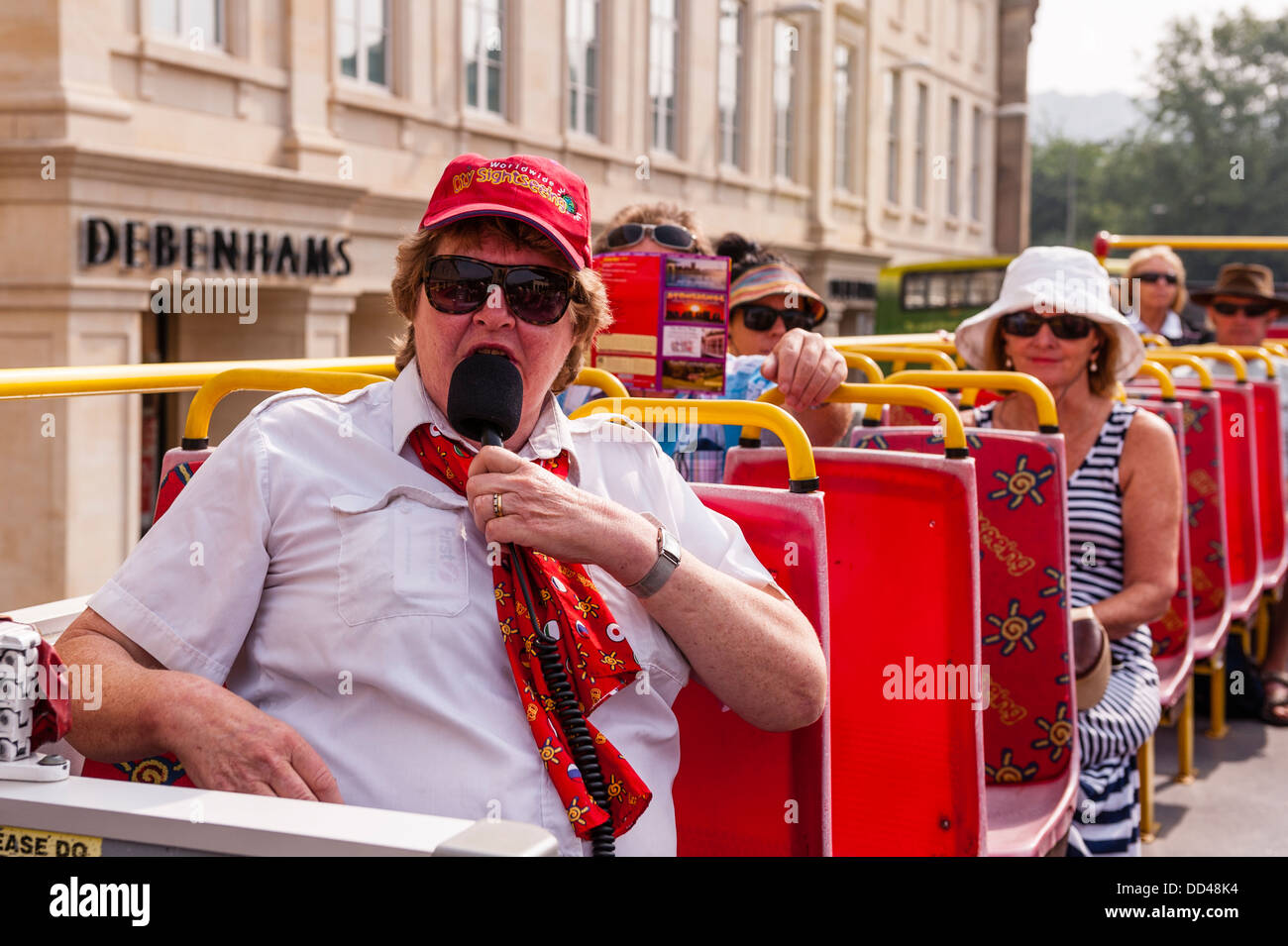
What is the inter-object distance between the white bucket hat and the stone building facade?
3.66 m

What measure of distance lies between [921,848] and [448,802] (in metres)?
1.53

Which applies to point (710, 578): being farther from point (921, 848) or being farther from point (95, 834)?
point (921, 848)

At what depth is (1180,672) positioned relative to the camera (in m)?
5.02

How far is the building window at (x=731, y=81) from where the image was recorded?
23906 mm

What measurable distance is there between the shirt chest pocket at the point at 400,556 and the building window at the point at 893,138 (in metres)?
30.5

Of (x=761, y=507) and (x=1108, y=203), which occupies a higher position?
(x=1108, y=203)

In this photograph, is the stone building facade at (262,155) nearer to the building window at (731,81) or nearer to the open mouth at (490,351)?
the building window at (731,81)

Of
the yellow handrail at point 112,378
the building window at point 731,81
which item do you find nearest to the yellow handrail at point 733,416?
the yellow handrail at point 112,378

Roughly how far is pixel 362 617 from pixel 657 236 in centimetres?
197

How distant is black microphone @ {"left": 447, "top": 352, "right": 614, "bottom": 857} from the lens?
2.02 metres

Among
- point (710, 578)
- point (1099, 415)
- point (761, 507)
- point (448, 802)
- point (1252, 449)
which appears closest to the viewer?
point (448, 802)

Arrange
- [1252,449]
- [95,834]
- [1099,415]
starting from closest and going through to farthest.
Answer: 1. [95,834]
2. [1099,415]
3. [1252,449]

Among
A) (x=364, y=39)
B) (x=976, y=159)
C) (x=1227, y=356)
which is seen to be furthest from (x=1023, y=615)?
(x=976, y=159)

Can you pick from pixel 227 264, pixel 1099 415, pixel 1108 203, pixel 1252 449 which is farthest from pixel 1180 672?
pixel 1108 203
